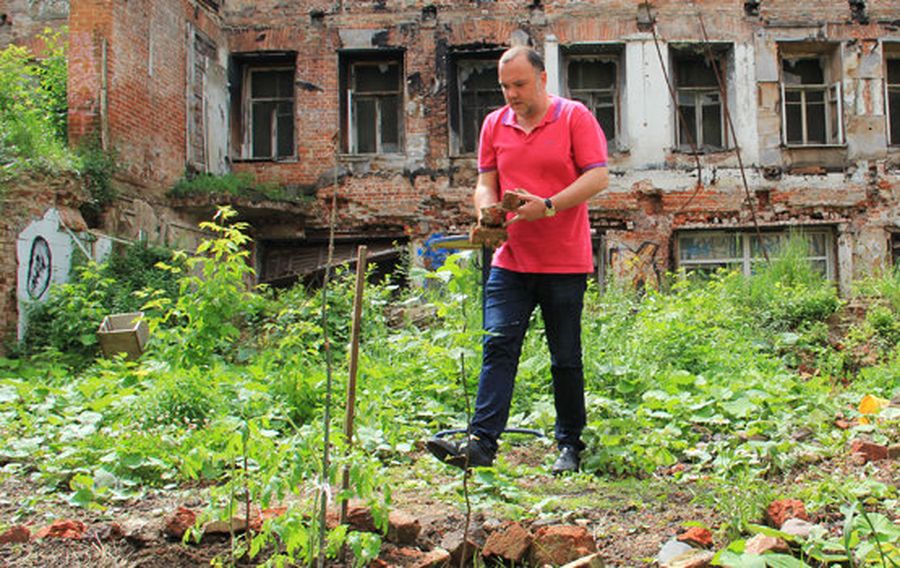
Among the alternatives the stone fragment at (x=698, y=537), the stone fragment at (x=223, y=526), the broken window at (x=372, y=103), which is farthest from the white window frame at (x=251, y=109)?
the stone fragment at (x=698, y=537)

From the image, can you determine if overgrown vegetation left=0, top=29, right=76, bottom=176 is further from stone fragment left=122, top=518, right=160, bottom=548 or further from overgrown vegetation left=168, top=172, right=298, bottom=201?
stone fragment left=122, top=518, right=160, bottom=548

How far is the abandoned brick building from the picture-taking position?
44.2 feet

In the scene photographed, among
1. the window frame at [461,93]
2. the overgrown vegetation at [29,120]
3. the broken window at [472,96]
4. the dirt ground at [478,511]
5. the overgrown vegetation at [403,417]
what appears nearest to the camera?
the overgrown vegetation at [403,417]

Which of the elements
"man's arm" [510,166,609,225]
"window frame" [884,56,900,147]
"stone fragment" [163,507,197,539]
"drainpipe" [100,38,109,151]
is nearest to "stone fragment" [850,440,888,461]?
"man's arm" [510,166,609,225]

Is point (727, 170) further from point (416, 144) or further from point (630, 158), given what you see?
point (416, 144)

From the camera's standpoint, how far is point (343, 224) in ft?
44.5

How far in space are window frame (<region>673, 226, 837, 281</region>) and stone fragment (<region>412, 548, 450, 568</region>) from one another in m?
11.6

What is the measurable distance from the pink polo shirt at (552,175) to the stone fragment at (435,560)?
1469 mm

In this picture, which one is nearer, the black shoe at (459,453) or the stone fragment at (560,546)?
the stone fragment at (560,546)

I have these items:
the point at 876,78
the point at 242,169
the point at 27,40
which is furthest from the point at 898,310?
the point at 27,40

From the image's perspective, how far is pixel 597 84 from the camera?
45.9 ft

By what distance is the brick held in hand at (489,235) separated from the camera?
3459mm

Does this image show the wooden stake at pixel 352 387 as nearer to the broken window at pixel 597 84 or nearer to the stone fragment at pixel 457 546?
the stone fragment at pixel 457 546

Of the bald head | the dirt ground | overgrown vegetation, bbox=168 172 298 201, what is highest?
overgrown vegetation, bbox=168 172 298 201
